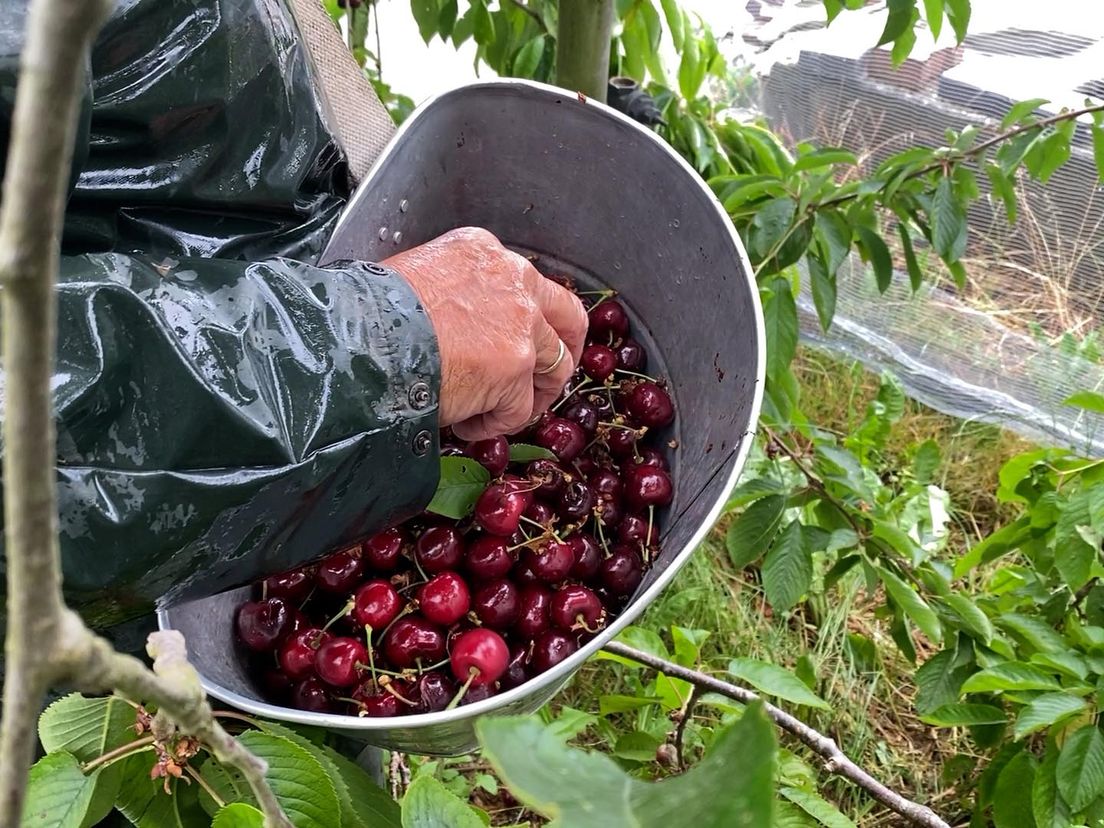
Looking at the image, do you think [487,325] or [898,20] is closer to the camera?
[487,325]

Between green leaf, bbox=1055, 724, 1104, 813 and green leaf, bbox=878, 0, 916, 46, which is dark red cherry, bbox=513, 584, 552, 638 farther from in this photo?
green leaf, bbox=878, 0, 916, 46

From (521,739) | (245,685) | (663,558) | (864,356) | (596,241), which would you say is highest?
(521,739)

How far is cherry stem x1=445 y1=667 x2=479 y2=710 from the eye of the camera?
0.85m

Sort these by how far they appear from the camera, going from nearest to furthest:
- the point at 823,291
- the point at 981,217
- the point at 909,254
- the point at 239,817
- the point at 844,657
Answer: the point at 239,817 < the point at 823,291 < the point at 909,254 < the point at 844,657 < the point at 981,217

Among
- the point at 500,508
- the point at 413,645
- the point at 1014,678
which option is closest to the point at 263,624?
the point at 413,645

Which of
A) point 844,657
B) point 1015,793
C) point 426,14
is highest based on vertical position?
point 426,14

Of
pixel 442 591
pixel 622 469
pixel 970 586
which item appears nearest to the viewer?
pixel 442 591

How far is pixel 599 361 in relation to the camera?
118 cm

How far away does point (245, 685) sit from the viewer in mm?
906

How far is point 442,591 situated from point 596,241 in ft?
1.78

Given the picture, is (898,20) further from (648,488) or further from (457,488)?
(457,488)

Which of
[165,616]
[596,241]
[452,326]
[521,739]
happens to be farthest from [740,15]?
[521,739]

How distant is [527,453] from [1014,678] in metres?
0.70

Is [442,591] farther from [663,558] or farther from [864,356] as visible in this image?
[864,356]
